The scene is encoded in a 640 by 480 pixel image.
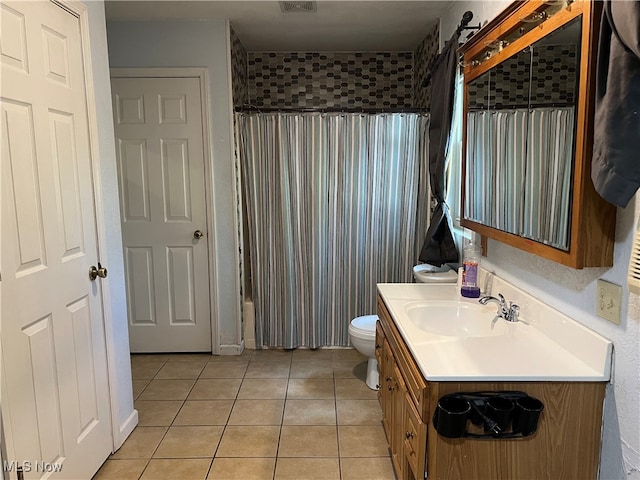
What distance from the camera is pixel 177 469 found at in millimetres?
2047

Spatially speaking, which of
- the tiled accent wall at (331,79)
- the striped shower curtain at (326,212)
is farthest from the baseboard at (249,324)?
the tiled accent wall at (331,79)

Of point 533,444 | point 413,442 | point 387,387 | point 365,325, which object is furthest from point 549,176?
point 365,325

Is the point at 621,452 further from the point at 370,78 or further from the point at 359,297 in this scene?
the point at 370,78

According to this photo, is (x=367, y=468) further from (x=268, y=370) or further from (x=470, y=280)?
(x=268, y=370)

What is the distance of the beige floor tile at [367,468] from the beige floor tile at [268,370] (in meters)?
0.99

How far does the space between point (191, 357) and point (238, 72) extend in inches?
87.1

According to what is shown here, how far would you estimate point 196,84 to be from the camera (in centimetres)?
311

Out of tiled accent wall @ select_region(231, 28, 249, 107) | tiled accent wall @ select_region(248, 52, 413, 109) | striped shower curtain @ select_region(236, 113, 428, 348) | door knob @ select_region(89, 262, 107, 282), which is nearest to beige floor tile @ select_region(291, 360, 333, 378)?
striped shower curtain @ select_region(236, 113, 428, 348)

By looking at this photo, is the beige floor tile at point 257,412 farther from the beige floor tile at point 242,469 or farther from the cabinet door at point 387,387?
the cabinet door at point 387,387

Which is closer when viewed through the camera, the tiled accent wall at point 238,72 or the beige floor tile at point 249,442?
the beige floor tile at point 249,442

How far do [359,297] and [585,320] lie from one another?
2.08m

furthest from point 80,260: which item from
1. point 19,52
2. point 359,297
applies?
point 359,297

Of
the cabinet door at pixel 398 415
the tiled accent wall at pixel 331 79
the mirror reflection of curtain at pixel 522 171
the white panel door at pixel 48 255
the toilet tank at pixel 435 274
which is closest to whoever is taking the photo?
the mirror reflection of curtain at pixel 522 171

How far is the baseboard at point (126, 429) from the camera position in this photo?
7.21 ft
